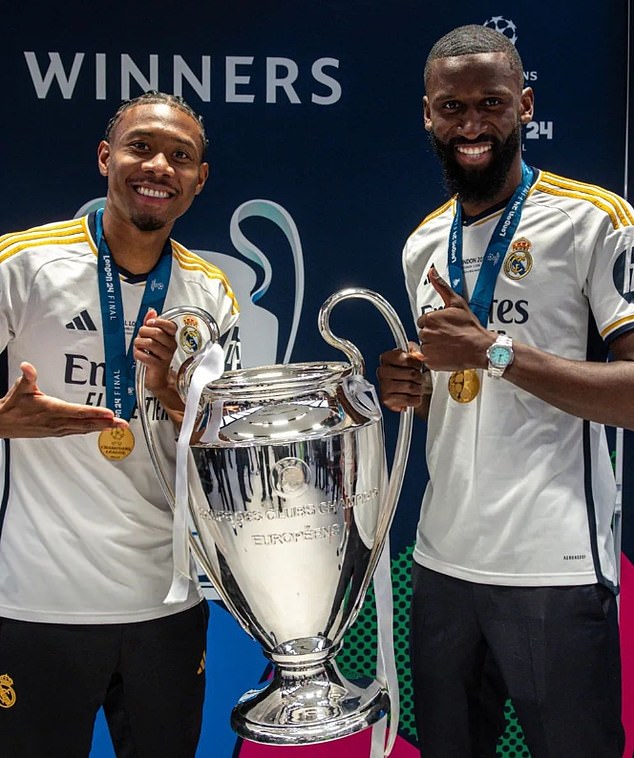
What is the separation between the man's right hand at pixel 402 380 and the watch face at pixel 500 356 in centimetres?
14

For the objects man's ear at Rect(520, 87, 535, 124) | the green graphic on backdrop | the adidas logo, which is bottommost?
the green graphic on backdrop

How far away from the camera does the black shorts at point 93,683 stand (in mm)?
1838

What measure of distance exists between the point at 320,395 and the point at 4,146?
5.45ft

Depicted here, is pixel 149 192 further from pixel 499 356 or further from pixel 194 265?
pixel 499 356

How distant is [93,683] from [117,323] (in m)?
0.74

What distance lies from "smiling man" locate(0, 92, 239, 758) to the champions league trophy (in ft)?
1.12

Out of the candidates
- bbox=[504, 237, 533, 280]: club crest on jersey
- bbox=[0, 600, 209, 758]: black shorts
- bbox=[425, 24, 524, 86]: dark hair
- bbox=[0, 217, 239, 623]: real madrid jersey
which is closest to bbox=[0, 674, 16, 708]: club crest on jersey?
bbox=[0, 600, 209, 758]: black shorts

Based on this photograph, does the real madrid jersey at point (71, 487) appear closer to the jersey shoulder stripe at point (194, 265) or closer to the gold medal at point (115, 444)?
the gold medal at point (115, 444)

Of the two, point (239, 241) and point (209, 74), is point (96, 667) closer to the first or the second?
point (239, 241)

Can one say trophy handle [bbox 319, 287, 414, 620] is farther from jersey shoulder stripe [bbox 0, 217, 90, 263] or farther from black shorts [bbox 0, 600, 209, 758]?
jersey shoulder stripe [bbox 0, 217, 90, 263]

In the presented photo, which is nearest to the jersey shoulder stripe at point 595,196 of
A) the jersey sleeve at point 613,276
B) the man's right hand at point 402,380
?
the jersey sleeve at point 613,276

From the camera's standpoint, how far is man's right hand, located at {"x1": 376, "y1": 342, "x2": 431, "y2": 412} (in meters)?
1.75

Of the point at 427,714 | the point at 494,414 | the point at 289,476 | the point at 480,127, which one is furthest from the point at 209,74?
the point at 427,714

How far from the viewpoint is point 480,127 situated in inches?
75.4
